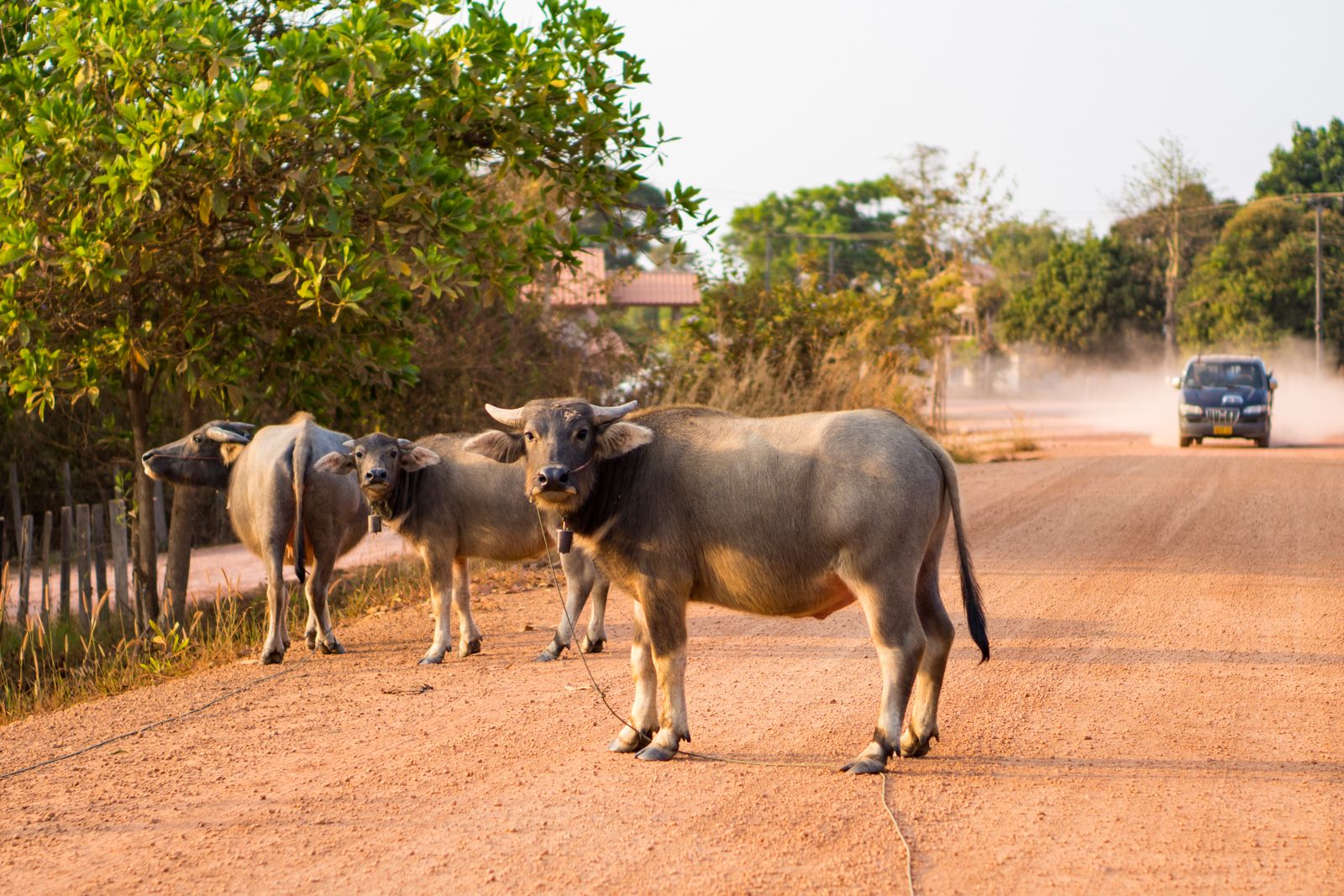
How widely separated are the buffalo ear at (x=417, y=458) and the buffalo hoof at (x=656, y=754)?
3.27 metres

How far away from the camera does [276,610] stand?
952cm

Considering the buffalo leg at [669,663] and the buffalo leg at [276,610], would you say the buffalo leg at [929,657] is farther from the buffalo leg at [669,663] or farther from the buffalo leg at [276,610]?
the buffalo leg at [276,610]

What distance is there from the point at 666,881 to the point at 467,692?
3.49 m

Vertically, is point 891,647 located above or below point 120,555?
above

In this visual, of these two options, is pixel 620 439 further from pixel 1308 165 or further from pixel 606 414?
pixel 1308 165

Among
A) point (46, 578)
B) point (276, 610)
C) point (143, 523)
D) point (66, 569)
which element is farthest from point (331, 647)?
point (66, 569)

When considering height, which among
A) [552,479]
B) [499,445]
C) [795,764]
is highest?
[499,445]

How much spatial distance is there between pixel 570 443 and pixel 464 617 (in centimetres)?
335

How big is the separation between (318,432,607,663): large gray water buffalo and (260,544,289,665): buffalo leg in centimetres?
76

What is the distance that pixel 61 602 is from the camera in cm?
1291

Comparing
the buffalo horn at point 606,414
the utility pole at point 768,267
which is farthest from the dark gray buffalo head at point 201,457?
the utility pole at point 768,267

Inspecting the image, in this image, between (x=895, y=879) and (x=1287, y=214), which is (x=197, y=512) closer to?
(x=895, y=879)

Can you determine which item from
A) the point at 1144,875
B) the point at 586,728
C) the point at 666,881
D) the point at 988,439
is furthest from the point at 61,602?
the point at 988,439

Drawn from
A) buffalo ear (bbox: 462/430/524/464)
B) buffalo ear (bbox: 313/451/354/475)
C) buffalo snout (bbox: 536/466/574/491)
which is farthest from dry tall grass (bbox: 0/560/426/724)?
buffalo snout (bbox: 536/466/574/491)
